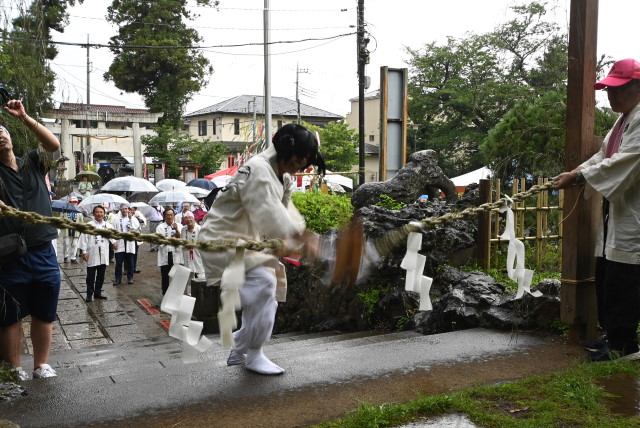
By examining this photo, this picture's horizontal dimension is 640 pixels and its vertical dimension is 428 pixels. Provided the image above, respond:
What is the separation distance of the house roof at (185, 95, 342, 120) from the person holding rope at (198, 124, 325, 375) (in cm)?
5117

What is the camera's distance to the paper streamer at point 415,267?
11.1 ft

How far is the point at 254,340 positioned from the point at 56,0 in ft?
9.81

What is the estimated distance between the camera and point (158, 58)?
36.1 m

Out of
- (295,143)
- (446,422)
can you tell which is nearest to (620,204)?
(446,422)

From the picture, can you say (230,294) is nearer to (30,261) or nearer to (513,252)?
(30,261)

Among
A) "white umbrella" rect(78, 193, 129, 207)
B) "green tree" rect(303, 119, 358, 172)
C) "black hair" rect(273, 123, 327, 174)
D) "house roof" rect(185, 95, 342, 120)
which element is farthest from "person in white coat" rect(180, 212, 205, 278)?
"house roof" rect(185, 95, 342, 120)

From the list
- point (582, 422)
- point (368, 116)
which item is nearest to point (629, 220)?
point (582, 422)

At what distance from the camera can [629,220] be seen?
3.88m

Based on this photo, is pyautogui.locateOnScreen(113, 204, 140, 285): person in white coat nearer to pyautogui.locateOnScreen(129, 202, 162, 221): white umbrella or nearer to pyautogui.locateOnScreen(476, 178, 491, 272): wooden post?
pyautogui.locateOnScreen(129, 202, 162, 221): white umbrella

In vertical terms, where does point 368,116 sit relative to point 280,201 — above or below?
above

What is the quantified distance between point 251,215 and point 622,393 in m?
2.51

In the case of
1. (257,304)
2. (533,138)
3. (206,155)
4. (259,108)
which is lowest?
(257,304)

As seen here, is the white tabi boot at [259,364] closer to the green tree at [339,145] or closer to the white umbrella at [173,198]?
the white umbrella at [173,198]

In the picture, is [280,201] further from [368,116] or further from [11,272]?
[368,116]
